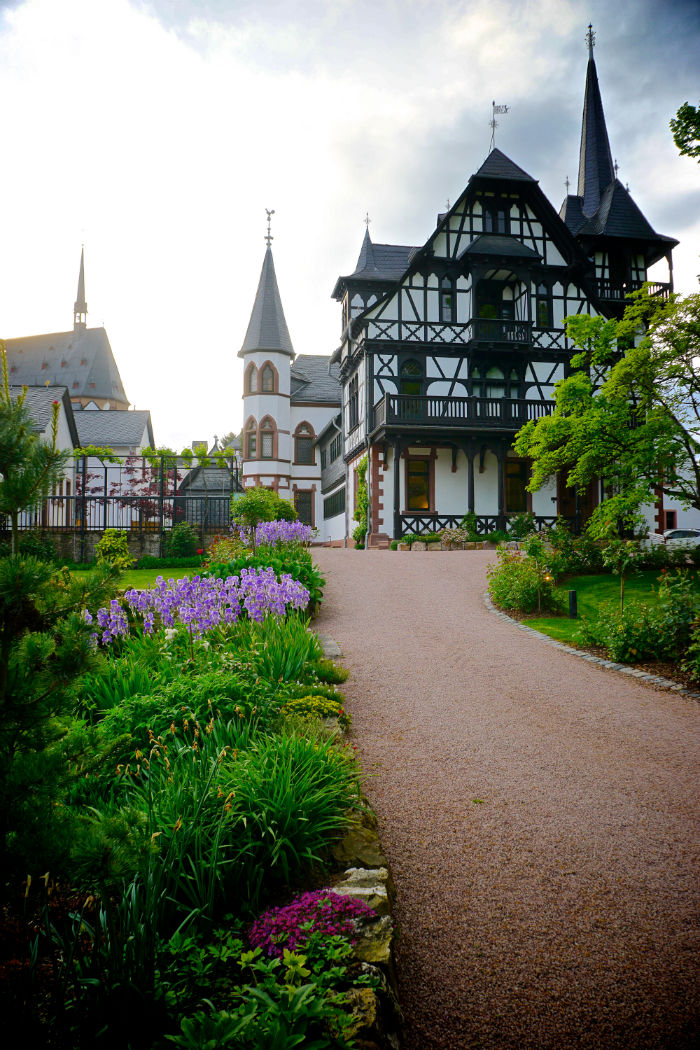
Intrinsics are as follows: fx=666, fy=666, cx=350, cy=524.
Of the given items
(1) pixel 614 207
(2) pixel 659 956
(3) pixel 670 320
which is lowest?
(2) pixel 659 956

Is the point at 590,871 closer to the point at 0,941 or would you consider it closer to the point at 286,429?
the point at 0,941

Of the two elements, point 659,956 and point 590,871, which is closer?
point 659,956

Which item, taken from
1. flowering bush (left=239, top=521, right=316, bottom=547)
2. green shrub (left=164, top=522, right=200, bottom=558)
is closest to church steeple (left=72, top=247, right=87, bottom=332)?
green shrub (left=164, top=522, right=200, bottom=558)

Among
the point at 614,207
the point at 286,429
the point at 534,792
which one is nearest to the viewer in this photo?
the point at 534,792

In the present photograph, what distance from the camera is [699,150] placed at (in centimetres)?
761

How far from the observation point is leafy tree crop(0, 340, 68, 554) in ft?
6.74

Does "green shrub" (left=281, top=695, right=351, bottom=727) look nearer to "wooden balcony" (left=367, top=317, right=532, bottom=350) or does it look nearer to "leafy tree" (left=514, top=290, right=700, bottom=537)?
"leafy tree" (left=514, top=290, right=700, bottom=537)

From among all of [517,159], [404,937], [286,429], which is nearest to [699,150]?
[404,937]

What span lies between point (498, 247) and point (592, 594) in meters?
15.3

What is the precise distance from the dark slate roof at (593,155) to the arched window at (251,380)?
1761cm

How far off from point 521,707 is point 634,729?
0.96 m

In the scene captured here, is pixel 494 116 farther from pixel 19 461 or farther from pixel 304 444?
pixel 19 461

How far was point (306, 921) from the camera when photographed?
2412 millimetres

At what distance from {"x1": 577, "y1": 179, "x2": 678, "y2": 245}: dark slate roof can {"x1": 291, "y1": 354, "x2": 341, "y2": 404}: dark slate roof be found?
15.2 m
